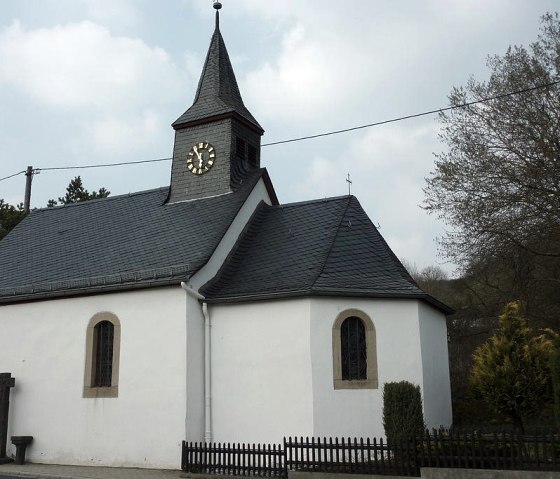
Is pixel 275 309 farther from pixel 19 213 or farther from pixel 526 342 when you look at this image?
pixel 19 213

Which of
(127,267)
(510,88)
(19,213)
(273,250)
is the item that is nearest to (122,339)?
(127,267)

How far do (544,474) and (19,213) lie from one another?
91.4ft

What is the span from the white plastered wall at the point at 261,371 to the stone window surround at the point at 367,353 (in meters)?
0.63

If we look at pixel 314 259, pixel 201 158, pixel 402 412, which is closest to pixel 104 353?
pixel 314 259

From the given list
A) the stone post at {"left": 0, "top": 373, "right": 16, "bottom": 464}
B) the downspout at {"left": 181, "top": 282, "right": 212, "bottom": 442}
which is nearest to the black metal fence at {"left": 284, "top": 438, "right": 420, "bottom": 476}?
the downspout at {"left": 181, "top": 282, "right": 212, "bottom": 442}

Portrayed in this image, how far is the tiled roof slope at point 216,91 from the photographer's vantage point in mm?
19094

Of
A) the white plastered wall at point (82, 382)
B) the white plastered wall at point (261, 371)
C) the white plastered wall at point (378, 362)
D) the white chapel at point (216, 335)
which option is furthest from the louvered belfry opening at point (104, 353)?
the white plastered wall at point (378, 362)

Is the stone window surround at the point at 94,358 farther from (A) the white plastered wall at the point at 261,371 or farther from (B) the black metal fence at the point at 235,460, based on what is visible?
(B) the black metal fence at the point at 235,460

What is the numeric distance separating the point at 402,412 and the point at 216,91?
12.2 metres

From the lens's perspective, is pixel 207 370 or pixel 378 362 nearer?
pixel 378 362

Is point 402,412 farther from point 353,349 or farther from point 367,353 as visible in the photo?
point 353,349

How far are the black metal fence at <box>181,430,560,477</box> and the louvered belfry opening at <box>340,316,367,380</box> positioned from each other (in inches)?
82.6

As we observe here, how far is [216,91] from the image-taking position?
64.4 feet

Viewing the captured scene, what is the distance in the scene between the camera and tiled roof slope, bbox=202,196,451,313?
14094 mm
